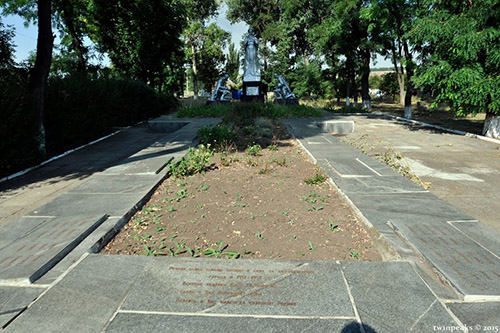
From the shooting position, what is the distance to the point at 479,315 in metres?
2.35

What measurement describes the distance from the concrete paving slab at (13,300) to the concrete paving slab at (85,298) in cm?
9

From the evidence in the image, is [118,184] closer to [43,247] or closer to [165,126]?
[43,247]

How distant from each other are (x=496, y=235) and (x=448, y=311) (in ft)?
6.24

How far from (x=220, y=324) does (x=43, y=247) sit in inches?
92.8

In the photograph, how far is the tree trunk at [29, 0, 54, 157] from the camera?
7672 mm

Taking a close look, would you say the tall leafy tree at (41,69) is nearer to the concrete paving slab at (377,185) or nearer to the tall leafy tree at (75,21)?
the concrete paving slab at (377,185)

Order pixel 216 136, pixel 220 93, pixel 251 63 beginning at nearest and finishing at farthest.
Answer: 1. pixel 216 136
2. pixel 251 63
3. pixel 220 93

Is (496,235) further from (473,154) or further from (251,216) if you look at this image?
(473,154)

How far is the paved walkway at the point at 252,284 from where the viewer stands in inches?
88.8

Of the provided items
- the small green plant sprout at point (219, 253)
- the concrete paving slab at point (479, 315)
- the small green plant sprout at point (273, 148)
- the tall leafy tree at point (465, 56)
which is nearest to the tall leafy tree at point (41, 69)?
the small green plant sprout at point (273, 148)

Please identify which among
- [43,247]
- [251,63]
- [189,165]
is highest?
[251,63]

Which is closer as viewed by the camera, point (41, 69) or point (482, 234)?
point (482, 234)

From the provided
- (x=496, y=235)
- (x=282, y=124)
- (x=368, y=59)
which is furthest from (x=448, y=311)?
(x=368, y=59)

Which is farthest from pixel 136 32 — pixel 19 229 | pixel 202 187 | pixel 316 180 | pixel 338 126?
pixel 19 229
